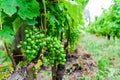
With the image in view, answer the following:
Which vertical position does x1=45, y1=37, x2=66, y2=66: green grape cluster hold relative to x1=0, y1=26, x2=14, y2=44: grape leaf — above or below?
below

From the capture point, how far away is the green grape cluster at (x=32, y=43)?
1.50 m

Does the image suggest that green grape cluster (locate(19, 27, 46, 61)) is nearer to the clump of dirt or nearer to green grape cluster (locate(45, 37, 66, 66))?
green grape cluster (locate(45, 37, 66, 66))

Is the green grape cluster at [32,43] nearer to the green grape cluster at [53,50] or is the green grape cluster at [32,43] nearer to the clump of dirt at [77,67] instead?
the green grape cluster at [53,50]

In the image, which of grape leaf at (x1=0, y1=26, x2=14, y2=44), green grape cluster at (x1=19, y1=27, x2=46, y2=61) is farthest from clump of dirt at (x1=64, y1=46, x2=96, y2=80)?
grape leaf at (x1=0, y1=26, x2=14, y2=44)

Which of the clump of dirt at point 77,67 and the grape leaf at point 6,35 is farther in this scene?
the clump of dirt at point 77,67

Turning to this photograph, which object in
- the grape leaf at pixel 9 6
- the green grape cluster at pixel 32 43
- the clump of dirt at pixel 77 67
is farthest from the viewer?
the clump of dirt at pixel 77 67

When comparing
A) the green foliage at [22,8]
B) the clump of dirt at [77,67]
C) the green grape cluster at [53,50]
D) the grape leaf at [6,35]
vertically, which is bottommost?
the clump of dirt at [77,67]

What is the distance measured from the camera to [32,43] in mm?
1499

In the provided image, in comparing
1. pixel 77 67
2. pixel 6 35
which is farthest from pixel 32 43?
pixel 77 67

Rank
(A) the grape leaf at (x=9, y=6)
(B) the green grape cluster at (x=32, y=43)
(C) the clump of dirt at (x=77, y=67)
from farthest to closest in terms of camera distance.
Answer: (C) the clump of dirt at (x=77, y=67) → (B) the green grape cluster at (x=32, y=43) → (A) the grape leaf at (x=9, y=6)

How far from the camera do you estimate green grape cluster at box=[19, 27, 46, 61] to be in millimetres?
1500

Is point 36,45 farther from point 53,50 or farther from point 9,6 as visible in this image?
point 9,6

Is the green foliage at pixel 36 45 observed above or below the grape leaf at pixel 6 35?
below

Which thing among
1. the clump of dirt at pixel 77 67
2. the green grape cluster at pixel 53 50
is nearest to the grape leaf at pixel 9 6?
the green grape cluster at pixel 53 50
